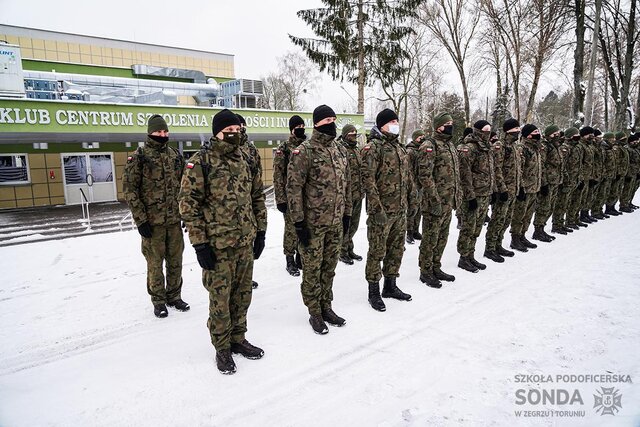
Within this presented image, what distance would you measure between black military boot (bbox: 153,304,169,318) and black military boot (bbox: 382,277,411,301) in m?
2.54

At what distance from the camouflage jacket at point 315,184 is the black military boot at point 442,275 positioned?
2143 mm

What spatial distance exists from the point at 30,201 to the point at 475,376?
16161mm

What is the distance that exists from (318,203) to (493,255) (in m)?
3.78

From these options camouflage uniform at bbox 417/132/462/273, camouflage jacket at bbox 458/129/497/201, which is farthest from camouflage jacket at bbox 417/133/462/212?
camouflage jacket at bbox 458/129/497/201

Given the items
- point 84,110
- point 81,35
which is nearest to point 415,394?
point 84,110

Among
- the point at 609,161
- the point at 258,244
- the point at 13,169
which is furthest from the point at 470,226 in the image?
the point at 13,169

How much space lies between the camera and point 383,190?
4363 millimetres

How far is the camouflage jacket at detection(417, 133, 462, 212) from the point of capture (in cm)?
502

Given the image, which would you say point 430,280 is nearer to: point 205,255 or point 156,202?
point 205,255

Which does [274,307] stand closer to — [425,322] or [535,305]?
[425,322]

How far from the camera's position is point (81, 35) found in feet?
84.7

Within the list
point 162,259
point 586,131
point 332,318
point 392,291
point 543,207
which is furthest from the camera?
point 586,131

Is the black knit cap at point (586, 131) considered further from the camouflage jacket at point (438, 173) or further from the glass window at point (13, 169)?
the glass window at point (13, 169)

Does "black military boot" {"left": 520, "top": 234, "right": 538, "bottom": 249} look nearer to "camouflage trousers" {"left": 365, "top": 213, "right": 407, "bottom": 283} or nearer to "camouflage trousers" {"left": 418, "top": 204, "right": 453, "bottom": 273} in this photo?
"camouflage trousers" {"left": 418, "top": 204, "right": 453, "bottom": 273}
